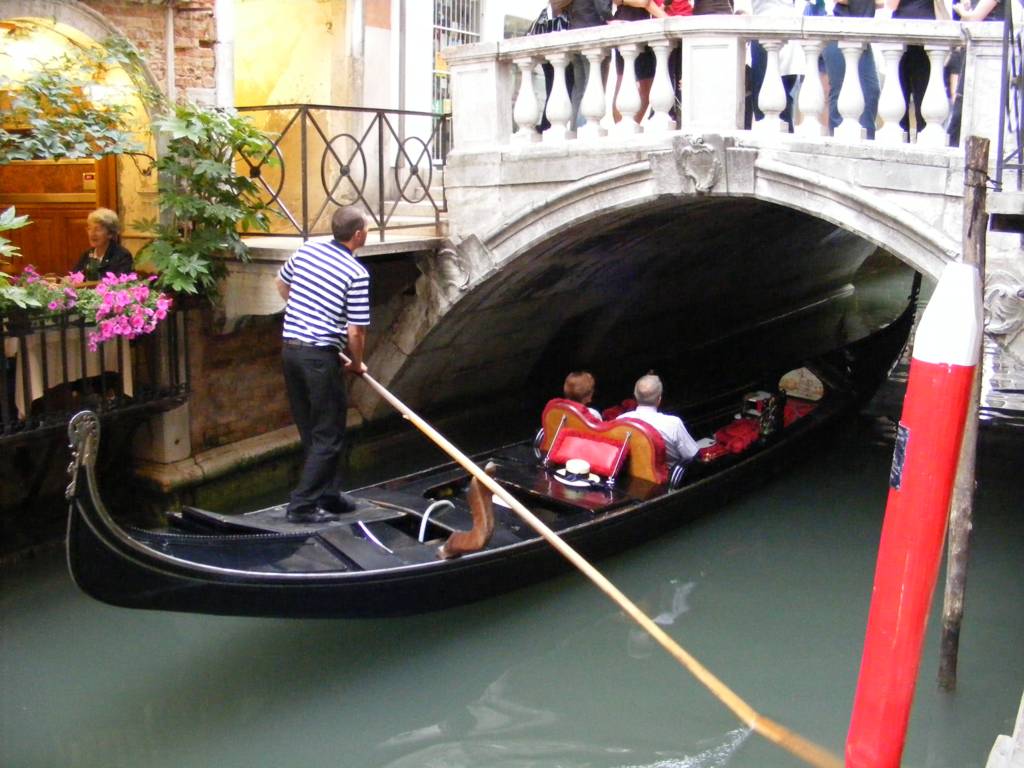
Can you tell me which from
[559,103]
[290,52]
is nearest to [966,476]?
[559,103]

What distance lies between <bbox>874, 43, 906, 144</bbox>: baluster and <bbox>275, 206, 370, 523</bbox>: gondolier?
5.24 feet

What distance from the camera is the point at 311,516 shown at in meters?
3.33

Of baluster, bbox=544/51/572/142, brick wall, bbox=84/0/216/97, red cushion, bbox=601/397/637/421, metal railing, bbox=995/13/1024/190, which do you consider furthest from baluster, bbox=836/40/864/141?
brick wall, bbox=84/0/216/97

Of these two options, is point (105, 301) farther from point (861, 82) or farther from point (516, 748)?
point (861, 82)

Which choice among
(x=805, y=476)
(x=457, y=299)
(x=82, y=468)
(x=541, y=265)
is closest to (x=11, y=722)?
(x=82, y=468)

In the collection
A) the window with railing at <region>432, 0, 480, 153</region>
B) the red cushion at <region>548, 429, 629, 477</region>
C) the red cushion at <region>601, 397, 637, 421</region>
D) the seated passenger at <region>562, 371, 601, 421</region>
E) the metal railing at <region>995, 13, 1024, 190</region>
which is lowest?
the red cushion at <region>548, 429, 629, 477</region>

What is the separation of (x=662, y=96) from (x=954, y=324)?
6.78ft

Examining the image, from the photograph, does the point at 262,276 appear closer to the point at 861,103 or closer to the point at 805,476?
the point at 861,103

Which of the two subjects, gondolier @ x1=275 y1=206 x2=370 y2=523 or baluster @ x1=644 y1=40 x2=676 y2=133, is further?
baluster @ x1=644 y1=40 x2=676 y2=133

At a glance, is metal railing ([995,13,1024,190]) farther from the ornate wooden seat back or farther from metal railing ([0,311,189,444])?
metal railing ([0,311,189,444])

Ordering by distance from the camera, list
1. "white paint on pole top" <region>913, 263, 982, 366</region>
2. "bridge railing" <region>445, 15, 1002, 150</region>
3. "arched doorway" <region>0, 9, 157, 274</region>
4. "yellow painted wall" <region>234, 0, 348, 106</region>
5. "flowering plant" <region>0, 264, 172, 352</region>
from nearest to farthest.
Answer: "white paint on pole top" <region>913, 263, 982, 366</region>
"bridge railing" <region>445, 15, 1002, 150</region>
"flowering plant" <region>0, 264, 172, 352</region>
"arched doorway" <region>0, 9, 157, 274</region>
"yellow painted wall" <region>234, 0, 348, 106</region>

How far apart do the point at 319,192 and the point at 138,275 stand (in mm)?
1662

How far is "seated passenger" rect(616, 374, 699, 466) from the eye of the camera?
399 centimetres

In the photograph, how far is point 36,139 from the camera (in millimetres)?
3576
